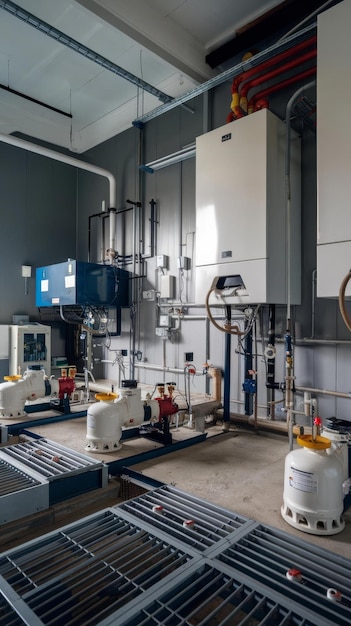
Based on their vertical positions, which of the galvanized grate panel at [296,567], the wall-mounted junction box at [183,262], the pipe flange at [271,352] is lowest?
the galvanized grate panel at [296,567]

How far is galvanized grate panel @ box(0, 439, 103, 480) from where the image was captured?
2.15m

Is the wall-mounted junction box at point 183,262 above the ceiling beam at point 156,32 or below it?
below

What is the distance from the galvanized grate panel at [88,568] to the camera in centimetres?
120

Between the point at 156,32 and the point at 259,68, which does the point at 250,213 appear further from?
the point at 156,32

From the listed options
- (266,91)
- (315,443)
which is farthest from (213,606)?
(266,91)

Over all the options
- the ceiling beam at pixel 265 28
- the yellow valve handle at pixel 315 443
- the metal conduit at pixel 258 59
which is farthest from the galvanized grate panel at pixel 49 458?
the ceiling beam at pixel 265 28

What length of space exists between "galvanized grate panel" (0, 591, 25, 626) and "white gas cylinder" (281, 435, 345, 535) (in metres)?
1.12

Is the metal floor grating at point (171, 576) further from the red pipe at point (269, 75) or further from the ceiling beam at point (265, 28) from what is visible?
the ceiling beam at point (265, 28)

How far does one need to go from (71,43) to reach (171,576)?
397cm

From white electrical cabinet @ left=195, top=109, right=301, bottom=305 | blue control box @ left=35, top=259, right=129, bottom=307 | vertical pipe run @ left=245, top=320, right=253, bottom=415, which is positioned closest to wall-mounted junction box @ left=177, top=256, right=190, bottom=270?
white electrical cabinet @ left=195, top=109, right=301, bottom=305

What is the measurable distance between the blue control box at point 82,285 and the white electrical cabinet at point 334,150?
2.63m

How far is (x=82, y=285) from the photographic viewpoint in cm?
421

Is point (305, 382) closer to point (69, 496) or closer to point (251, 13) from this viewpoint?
point (69, 496)

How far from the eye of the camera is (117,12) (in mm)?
3086
